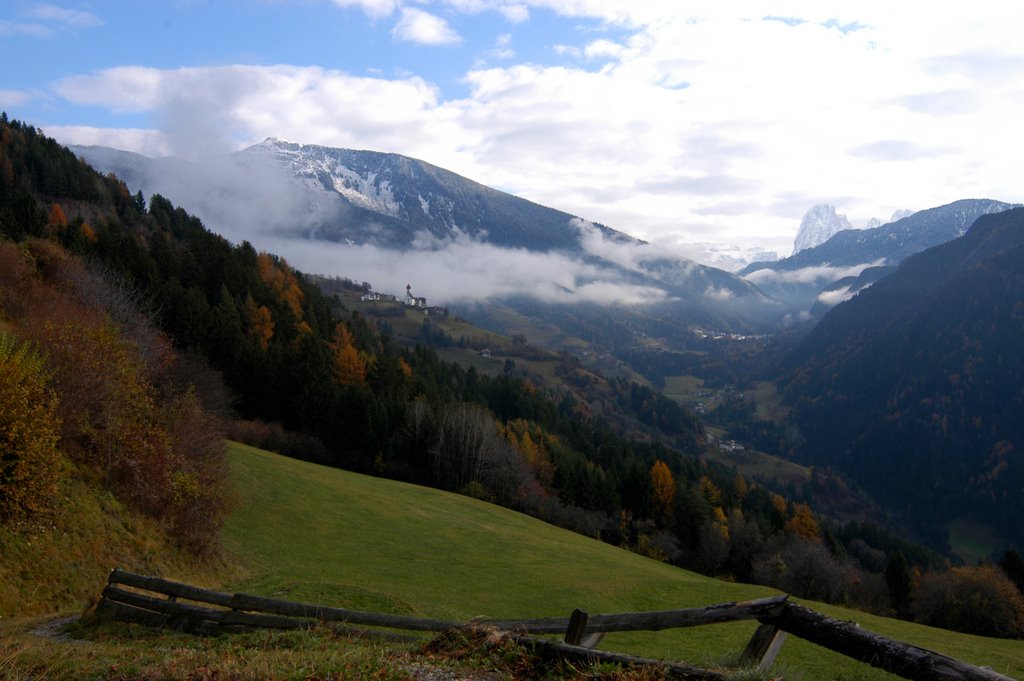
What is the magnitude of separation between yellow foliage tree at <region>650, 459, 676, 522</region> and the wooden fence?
75043 millimetres

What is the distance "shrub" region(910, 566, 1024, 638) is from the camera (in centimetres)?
5344

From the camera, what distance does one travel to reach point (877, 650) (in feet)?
24.3

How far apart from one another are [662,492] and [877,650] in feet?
260

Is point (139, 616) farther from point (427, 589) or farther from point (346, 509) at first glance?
point (346, 509)

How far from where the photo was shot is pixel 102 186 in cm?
11662

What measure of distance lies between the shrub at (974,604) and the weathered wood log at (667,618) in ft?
207

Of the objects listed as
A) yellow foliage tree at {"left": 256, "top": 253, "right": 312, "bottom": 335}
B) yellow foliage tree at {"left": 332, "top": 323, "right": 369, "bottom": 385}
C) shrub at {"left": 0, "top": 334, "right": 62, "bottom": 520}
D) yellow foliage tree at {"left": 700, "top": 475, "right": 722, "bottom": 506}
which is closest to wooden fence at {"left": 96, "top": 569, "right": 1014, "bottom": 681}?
shrub at {"left": 0, "top": 334, "right": 62, "bottom": 520}

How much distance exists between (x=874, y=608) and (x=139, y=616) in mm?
76930

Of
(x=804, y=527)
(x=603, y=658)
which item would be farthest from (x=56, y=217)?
(x=804, y=527)

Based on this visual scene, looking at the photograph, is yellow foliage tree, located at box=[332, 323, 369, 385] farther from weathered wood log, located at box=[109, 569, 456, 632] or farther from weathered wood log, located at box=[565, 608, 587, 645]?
weathered wood log, located at box=[565, 608, 587, 645]

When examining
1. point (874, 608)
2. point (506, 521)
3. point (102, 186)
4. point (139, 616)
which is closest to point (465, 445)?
point (506, 521)

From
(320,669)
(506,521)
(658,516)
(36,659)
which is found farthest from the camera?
(658,516)

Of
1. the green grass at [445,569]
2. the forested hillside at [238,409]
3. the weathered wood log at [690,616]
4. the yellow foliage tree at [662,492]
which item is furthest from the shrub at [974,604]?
the weathered wood log at [690,616]

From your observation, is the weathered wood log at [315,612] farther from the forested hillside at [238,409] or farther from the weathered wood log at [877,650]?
the forested hillside at [238,409]
